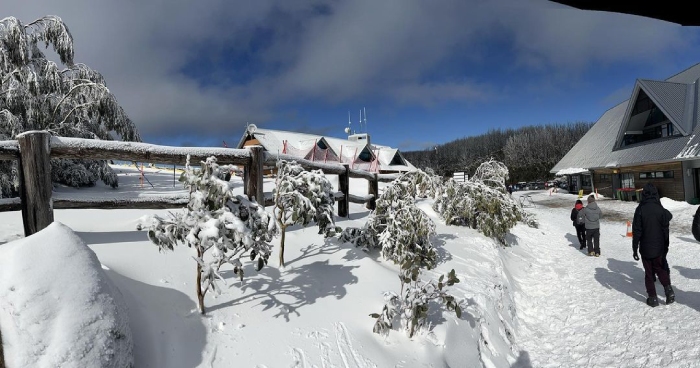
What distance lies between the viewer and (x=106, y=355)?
1969 mm

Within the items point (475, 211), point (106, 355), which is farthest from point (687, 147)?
point (106, 355)

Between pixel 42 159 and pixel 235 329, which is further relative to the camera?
pixel 42 159

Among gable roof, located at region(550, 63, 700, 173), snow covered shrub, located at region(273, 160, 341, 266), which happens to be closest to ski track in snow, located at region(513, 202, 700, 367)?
snow covered shrub, located at region(273, 160, 341, 266)

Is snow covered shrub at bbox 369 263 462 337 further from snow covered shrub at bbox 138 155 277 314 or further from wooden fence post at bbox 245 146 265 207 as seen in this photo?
wooden fence post at bbox 245 146 265 207

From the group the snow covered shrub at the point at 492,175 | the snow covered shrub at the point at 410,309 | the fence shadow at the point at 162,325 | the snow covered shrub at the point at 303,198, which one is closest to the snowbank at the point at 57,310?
the fence shadow at the point at 162,325

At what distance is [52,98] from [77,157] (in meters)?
11.7

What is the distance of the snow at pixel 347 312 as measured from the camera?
258 cm

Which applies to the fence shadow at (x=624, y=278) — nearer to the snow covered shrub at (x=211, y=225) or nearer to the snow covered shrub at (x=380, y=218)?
the snow covered shrub at (x=380, y=218)

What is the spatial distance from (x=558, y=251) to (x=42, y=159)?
1105 cm

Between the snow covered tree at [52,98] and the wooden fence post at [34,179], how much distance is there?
963 cm

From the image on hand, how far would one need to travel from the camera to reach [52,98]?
12055mm

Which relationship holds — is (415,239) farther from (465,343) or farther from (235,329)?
(235,329)

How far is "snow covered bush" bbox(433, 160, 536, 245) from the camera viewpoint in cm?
859

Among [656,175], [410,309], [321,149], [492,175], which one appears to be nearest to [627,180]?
[656,175]
